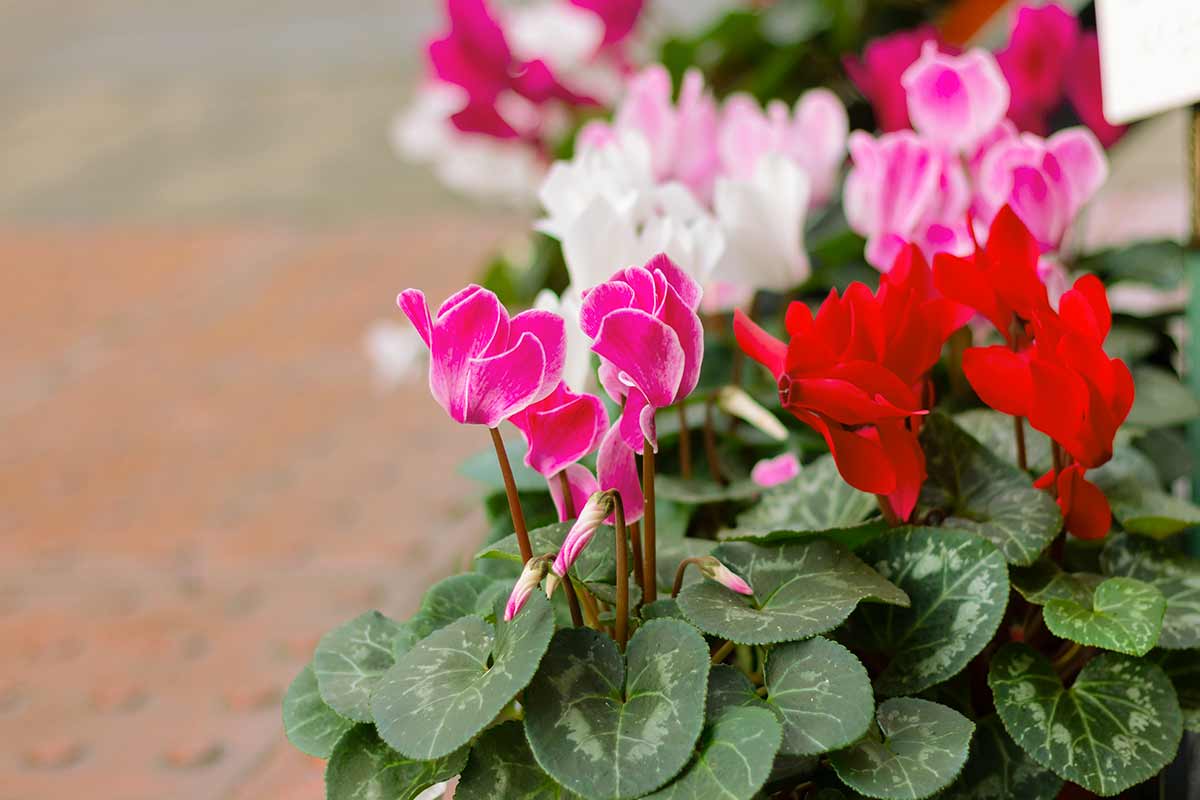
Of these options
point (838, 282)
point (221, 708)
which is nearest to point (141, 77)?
point (221, 708)

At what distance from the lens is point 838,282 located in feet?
3.38

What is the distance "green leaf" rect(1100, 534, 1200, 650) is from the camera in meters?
0.57

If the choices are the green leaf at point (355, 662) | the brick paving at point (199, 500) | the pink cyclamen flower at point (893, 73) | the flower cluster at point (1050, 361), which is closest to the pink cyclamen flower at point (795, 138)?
the pink cyclamen flower at point (893, 73)

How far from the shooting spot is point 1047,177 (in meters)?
0.73

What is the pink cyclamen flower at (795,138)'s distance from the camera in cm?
91

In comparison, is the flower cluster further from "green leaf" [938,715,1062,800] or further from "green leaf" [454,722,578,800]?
"green leaf" [454,722,578,800]

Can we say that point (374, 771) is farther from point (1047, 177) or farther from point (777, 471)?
point (1047, 177)

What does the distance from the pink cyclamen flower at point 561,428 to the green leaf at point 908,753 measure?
164 millimetres

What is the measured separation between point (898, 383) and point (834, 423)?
0.03 metres

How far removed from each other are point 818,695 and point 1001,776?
4.8 inches

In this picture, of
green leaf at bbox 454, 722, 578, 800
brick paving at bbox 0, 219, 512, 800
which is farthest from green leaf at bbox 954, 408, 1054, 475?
brick paving at bbox 0, 219, 512, 800

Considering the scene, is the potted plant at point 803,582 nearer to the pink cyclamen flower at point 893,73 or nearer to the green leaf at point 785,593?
the green leaf at point 785,593

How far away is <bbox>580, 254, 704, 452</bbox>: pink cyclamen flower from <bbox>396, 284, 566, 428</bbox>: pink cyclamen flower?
0.07 feet

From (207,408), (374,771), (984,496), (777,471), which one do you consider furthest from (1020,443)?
(207,408)
